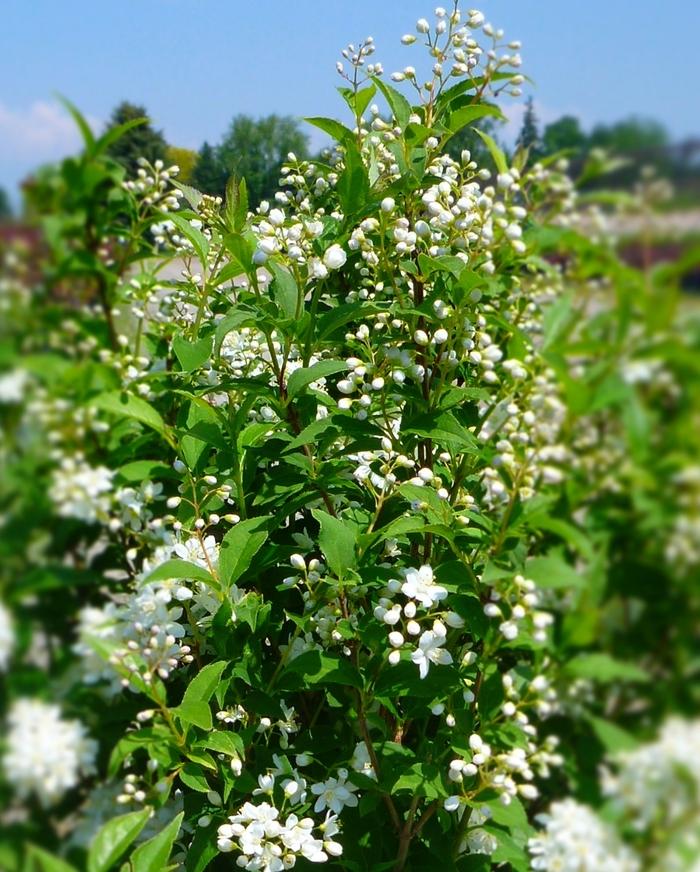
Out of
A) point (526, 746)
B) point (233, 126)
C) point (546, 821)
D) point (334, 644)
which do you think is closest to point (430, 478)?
point (334, 644)

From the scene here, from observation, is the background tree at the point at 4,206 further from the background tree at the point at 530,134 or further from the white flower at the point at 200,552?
the background tree at the point at 530,134

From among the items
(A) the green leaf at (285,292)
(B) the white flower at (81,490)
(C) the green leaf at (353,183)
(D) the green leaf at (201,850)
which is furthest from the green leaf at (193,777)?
(C) the green leaf at (353,183)

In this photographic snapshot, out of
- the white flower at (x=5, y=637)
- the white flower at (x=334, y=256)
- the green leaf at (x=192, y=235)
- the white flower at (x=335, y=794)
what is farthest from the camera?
the white flower at (x=335, y=794)

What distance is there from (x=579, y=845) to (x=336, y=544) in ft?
2.42

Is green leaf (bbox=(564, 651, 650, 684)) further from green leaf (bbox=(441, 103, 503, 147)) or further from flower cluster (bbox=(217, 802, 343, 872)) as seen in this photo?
green leaf (bbox=(441, 103, 503, 147))

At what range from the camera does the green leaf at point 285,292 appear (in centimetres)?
189

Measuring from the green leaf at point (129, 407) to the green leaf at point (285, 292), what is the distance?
0.43 meters

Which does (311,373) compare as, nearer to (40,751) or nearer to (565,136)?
(565,136)

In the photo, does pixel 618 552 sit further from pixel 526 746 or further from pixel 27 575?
pixel 27 575

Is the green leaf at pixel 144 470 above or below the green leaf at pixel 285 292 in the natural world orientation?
below

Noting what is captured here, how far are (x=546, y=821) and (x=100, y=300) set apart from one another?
100cm

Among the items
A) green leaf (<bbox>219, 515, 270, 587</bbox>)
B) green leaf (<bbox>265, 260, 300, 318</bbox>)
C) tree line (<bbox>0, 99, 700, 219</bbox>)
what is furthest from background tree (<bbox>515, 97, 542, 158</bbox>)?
green leaf (<bbox>219, 515, 270, 587</bbox>)

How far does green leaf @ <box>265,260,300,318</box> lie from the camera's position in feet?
6.20

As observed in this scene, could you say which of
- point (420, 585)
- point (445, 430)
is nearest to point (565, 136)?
point (445, 430)
